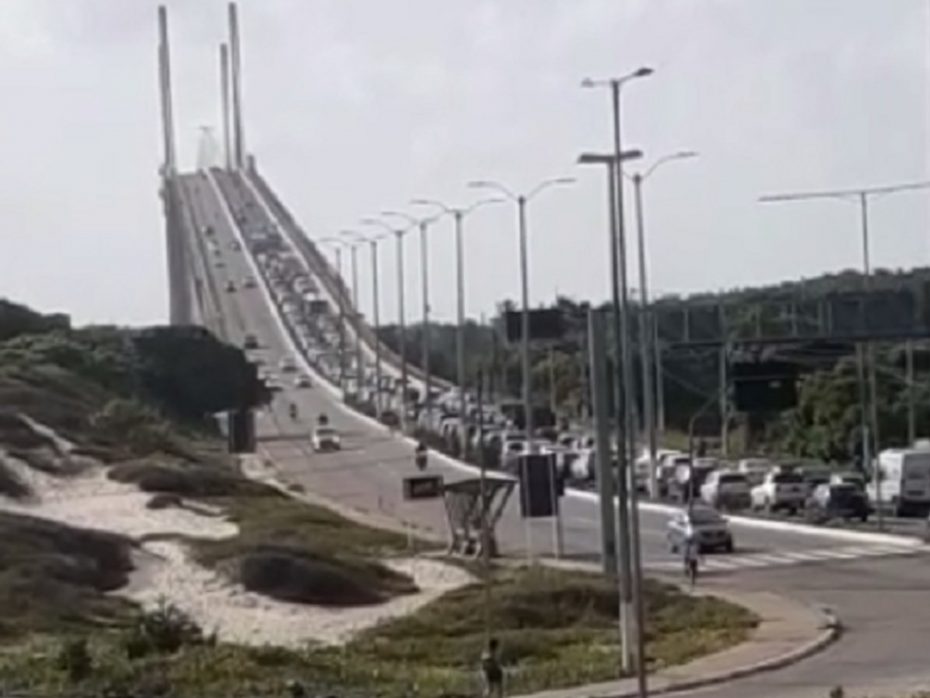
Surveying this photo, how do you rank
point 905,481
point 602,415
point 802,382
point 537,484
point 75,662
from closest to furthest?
point 75,662, point 602,415, point 537,484, point 905,481, point 802,382

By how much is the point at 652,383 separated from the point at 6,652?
52568 millimetres

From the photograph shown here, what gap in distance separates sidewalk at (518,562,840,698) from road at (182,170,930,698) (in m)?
0.46

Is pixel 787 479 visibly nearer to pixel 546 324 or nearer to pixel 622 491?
pixel 546 324

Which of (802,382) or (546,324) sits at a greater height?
(546,324)

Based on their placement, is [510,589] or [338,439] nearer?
[510,589]

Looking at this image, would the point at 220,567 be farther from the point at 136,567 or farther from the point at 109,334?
the point at 109,334

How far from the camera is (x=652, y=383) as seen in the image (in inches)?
3844

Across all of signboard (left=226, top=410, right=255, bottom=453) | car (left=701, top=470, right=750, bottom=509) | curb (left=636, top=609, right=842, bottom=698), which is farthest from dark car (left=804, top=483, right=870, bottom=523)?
curb (left=636, top=609, right=842, bottom=698)

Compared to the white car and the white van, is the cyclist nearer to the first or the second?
the white van

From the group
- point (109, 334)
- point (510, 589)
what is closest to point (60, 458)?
point (510, 589)

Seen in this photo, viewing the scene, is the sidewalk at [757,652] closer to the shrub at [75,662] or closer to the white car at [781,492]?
the shrub at [75,662]

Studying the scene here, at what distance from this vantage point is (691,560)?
60.9 m

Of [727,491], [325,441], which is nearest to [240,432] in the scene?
[727,491]

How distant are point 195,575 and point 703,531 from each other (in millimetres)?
14012
